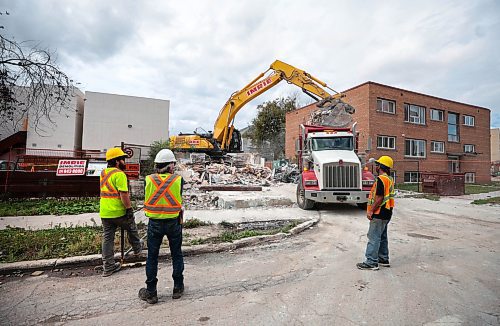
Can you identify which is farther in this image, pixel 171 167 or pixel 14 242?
pixel 14 242

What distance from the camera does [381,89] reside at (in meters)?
21.1

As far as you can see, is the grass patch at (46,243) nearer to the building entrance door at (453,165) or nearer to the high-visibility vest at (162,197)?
the high-visibility vest at (162,197)

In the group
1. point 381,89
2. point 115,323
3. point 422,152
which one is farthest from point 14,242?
point 422,152

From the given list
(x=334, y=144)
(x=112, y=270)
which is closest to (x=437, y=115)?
(x=334, y=144)

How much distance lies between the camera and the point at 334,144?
10.0 metres

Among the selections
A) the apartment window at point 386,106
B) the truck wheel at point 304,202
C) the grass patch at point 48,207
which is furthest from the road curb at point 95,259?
the apartment window at point 386,106

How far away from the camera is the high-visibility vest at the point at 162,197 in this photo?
344cm

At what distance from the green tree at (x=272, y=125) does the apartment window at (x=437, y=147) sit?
649 inches

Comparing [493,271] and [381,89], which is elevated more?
[381,89]

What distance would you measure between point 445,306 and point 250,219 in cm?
531

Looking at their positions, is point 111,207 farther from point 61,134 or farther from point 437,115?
point 61,134

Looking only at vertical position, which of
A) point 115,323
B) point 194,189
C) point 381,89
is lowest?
point 115,323

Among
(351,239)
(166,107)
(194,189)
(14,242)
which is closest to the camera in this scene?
(14,242)

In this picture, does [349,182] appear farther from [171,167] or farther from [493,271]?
[171,167]
